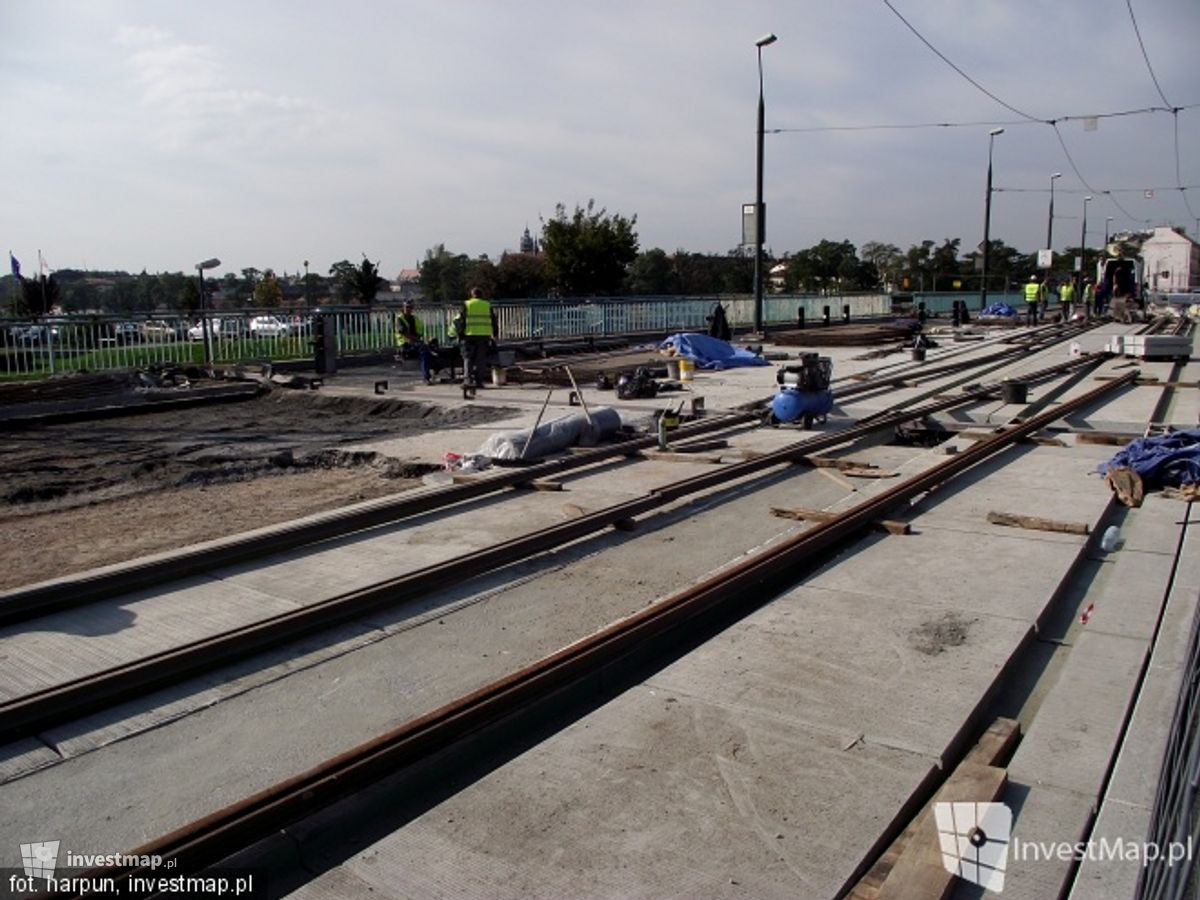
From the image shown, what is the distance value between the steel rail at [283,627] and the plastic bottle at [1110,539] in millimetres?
3443

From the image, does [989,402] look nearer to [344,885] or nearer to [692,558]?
[692,558]

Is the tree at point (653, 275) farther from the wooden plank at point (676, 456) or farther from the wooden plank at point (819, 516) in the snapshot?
the wooden plank at point (819, 516)

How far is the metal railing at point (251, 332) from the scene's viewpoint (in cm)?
1991

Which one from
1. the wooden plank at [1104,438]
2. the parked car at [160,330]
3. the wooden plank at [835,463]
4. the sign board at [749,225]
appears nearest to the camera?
the wooden plank at [835,463]

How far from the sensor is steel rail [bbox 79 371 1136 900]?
3314mm

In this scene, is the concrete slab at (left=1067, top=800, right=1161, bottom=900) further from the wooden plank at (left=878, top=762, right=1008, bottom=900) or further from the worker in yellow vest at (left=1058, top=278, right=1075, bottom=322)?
the worker in yellow vest at (left=1058, top=278, right=1075, bottom=322)

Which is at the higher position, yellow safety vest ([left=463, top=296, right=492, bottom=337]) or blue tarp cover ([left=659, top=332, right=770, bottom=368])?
yellow safety vest ([left=463, top=296, right=492, bottom=337])

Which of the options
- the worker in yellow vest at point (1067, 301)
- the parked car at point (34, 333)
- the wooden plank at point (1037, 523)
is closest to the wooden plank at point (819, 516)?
the wooden plank at point (1037, 523)

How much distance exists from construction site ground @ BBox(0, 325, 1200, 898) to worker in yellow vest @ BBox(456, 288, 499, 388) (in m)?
10.4

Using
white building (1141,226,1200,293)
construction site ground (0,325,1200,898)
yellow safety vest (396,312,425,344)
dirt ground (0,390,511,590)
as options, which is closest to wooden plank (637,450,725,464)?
construction site ground (0,325,1200,898)

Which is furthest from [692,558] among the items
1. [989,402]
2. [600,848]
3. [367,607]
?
[989,402]

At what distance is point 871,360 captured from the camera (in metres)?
25.6

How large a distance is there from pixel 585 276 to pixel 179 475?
43995mm

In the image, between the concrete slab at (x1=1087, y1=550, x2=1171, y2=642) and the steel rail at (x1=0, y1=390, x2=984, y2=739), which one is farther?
the concrete slab at (x1=1087, y1=550, x2=1171, y2=642)
